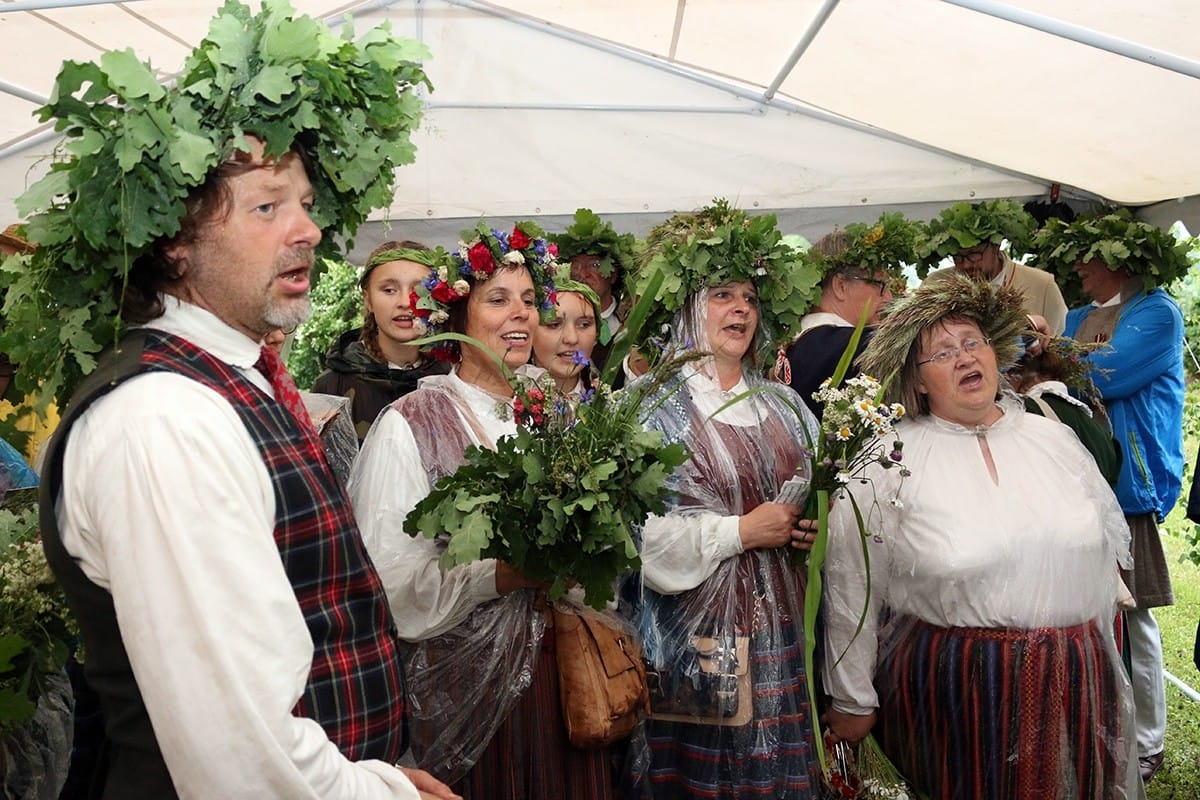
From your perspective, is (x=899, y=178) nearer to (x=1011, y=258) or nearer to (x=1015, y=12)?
(x=1011, y=258)

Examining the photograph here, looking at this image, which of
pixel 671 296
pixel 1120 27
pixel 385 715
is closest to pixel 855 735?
pixel 671 296

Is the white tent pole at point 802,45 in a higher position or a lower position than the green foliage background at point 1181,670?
higher

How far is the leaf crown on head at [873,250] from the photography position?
16.2ft

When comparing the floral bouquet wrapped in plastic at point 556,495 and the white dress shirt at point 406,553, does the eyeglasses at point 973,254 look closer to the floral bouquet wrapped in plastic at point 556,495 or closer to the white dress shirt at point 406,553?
the floral bouquet wrapped in plastic at point 556,495

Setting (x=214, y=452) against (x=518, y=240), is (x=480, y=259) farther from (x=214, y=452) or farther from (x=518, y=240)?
(x=214, y=452)

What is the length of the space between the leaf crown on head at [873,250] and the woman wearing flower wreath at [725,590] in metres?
1.43

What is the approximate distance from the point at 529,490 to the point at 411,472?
49 cm

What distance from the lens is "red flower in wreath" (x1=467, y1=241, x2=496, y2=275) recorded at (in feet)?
10.9

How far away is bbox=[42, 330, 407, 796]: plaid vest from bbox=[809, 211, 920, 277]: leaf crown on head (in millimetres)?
3452

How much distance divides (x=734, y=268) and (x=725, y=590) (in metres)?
1.12

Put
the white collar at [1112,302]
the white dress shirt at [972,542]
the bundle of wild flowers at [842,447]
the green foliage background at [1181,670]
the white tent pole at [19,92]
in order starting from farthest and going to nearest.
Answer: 1. the white collar at [1112,302]
2. the white tent pole at [19,92]
3. the green foliage background at [1181,670]
4. the white dress shirt at [972,542]
5. the bundle of wild flowers at [842,447]

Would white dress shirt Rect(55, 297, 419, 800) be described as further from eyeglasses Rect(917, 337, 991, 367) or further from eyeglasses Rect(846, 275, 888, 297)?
eyeglasses Rect(846, 275, 888, 297)

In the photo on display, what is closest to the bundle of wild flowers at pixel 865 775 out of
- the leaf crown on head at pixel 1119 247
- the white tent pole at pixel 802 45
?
the leaf crown on head at pixel 1119 247

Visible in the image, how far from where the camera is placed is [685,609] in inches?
132
